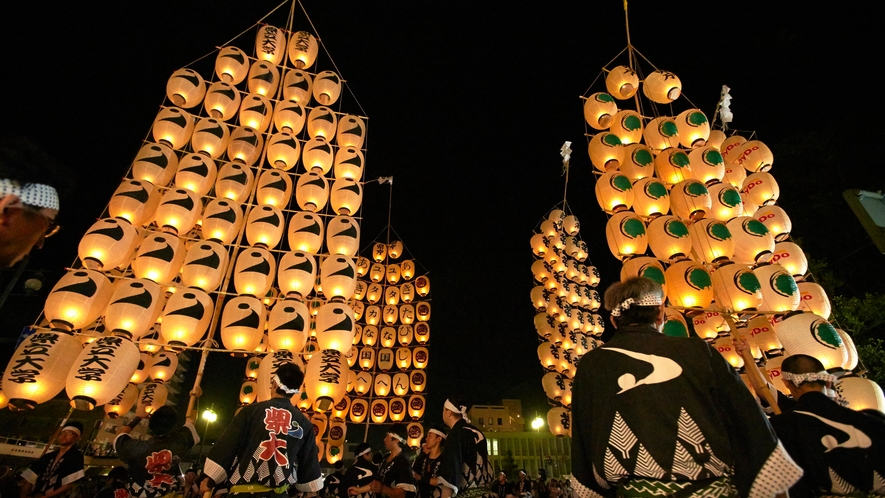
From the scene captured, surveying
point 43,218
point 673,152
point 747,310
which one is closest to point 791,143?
point 673,152

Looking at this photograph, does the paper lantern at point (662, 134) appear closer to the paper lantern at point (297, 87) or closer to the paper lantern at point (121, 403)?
the paper lantern at point (297, 87)

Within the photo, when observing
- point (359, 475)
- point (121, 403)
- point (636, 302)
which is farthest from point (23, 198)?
point (121, 403)

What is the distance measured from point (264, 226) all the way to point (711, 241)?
7.95 metres

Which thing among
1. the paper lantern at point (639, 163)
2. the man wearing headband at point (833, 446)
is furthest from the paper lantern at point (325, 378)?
the paper lantern at point (639, 163)

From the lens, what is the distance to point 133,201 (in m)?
7.35

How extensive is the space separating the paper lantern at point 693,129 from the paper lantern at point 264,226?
833cm

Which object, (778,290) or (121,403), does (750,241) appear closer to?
(778,290)

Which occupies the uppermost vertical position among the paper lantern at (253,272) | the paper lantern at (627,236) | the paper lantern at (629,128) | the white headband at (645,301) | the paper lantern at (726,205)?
the paper lantern at (629,128)

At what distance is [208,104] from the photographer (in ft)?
30.2

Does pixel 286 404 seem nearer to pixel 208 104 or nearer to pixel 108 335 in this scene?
pixel 108 335

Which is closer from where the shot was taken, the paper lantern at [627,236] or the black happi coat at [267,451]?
the black happi coat at [267,451]

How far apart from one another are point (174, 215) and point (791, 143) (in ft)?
57.6

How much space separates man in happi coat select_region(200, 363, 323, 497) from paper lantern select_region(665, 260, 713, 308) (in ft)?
19.9

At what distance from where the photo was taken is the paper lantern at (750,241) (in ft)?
23.5
